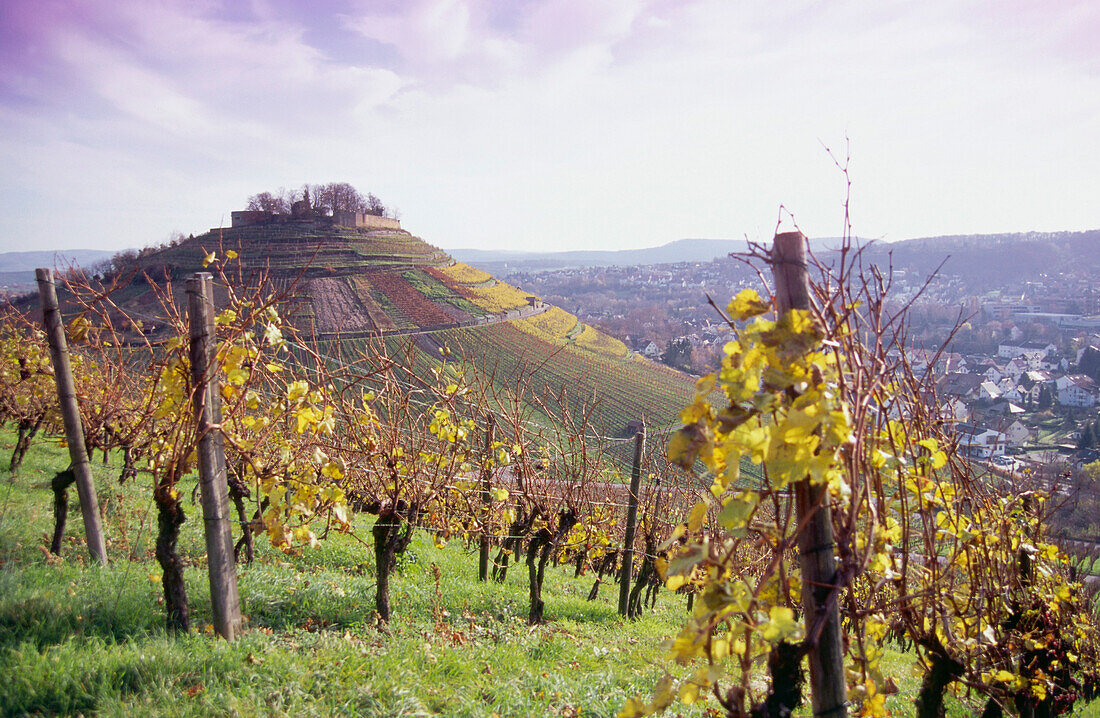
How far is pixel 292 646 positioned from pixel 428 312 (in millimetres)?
40213

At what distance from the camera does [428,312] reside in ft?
139

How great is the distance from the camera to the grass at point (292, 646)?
2.72 metres

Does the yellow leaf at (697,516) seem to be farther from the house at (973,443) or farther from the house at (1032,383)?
the house at (1032,383)

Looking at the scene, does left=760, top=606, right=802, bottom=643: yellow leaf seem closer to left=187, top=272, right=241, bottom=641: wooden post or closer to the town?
the town

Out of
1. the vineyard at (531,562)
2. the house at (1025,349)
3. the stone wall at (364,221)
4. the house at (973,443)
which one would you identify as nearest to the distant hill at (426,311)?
the stone wall at (364,221)

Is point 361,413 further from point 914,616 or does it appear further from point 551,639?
point 914,616

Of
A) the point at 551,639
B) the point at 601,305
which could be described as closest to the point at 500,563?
the point at 551,639

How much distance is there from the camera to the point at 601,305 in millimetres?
127375

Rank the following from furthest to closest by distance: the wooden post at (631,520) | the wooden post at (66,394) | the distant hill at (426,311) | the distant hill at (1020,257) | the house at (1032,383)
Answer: the distant hill at (1020,257)
the house at (1032,383)
the distant hill at (426,311)
the wooden post at (631,520)
the wooden post at (66,394)

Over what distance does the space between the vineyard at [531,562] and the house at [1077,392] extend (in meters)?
67.2

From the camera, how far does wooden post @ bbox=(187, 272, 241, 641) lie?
3129mm

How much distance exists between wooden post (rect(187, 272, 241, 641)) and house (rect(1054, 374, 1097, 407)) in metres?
71.3

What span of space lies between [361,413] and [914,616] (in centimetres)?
440

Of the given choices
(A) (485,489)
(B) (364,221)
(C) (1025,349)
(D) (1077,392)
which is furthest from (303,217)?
(C) (1025,349)
